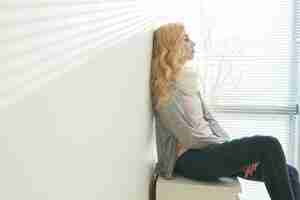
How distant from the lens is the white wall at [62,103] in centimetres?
64

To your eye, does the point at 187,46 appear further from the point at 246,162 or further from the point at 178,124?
the point at 246,162

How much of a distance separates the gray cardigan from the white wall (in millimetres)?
765

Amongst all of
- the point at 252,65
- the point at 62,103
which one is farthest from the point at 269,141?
the point at 62,103

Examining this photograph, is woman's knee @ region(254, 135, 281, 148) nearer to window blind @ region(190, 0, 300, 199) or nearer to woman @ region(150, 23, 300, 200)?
woman @ region(150, 23, 300, 200)

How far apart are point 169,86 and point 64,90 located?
146 cm

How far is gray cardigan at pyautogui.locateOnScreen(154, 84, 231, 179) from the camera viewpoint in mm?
2281

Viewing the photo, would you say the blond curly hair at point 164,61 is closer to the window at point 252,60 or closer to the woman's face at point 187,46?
the woman's face at point 187,46

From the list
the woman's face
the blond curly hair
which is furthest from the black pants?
the woman's face

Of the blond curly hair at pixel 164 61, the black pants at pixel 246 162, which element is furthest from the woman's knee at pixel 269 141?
the blond curly hair at pixel 164 61

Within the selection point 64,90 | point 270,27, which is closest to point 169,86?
point 270,27

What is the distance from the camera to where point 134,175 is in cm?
179

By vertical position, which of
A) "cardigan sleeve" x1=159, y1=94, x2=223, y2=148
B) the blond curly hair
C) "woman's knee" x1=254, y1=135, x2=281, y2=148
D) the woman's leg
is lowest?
the woman's leg

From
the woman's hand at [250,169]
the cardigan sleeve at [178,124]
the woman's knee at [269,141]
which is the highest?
the cardigan sleeve at [178,124]

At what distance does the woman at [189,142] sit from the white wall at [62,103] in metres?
0.75
